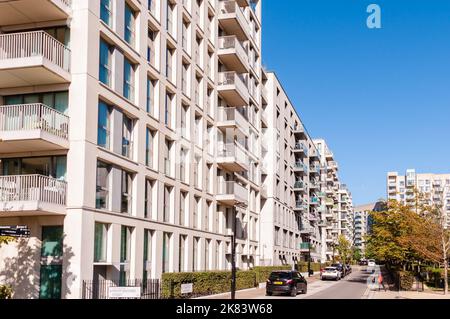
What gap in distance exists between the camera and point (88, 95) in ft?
78.4

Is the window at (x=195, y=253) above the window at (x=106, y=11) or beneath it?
beneath

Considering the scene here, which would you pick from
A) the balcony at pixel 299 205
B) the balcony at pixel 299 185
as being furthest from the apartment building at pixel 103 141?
the balcony at pixel 299 185

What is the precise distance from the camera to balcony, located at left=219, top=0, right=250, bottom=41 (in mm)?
45541

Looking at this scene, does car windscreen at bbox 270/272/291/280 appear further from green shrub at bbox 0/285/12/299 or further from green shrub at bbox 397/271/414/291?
green shrub at bbox 0/285/12/299

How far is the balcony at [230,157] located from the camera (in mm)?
42625

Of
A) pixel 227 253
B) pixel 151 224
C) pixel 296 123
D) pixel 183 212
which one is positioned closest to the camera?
pixel 151 224

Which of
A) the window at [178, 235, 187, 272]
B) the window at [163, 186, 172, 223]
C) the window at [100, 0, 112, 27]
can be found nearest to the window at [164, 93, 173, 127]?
the window at [163, 186, 172, 223]

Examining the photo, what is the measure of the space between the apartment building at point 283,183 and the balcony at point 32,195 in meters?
36.4

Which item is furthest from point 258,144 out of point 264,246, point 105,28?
point 105,28

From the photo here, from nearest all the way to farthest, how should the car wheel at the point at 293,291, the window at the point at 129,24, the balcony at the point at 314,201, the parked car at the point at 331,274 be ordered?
the window at the point at 129,24, the car wheel at the point at 293,291, the parked car at the point at 331,274, the balcony at the point at 314,201

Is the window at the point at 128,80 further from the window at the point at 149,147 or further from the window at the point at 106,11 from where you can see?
the window at the point at 149,147

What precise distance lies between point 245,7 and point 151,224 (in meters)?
29.6

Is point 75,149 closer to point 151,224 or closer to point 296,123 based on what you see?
point 151,224

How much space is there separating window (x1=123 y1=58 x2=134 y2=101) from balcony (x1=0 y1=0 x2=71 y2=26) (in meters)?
4.99
